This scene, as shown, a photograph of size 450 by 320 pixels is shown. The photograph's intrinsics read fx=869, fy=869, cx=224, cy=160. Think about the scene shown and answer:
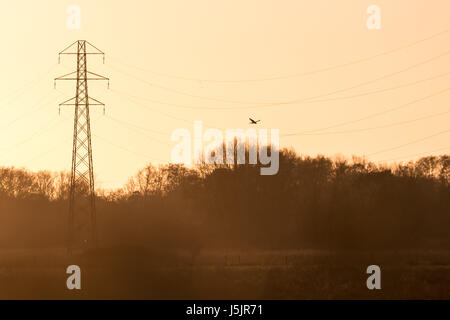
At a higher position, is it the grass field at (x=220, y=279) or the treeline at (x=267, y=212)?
the treeline at (x=267, y=212)

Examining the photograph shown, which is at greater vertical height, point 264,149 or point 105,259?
point 264,149

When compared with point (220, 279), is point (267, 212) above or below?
above

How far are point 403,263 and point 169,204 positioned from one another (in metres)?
A: 49.6

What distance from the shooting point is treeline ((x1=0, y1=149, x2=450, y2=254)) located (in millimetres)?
80375

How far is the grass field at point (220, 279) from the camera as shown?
54.8 meters

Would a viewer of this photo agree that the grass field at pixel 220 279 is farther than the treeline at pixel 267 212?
No

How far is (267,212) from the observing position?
321 ft

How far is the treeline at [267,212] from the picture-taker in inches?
3164

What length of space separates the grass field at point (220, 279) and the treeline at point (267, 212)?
7.31m

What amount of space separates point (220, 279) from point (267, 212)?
41.3 meters
